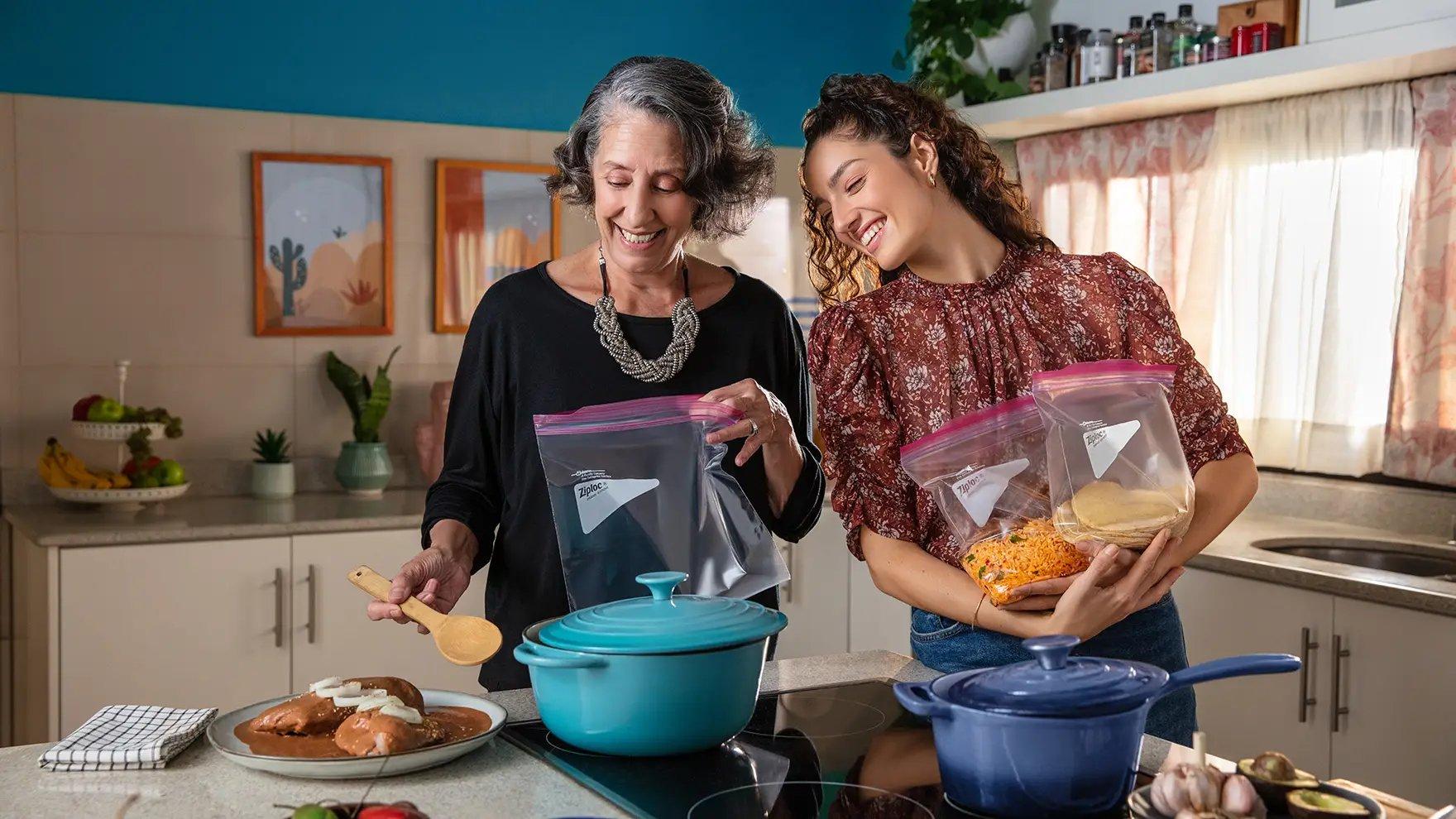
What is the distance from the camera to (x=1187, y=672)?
0.99 metres

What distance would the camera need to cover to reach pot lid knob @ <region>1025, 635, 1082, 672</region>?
3.21 feet

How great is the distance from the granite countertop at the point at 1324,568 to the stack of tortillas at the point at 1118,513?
4.04 ft

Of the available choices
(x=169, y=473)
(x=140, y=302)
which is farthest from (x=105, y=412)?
(x=140, y=302)

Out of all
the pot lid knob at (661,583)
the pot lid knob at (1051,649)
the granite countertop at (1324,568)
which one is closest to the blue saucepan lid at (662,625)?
the pot lid knob at (661,583)

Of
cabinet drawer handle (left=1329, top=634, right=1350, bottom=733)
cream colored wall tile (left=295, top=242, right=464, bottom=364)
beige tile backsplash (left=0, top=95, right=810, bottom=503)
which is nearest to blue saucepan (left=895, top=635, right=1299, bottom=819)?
cabinet drawer handle (left=1329, top=634, right=1350, bottom=733)

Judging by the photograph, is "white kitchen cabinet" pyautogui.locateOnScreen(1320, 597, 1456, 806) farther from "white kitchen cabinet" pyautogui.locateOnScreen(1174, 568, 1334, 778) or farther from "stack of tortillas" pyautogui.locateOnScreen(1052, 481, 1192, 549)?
"stack of tortillas" pyautogui.locateOnScreen(1052, 481, 1192, 549)

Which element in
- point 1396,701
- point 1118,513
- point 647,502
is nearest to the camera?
point 1118,513

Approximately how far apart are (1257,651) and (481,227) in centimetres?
220

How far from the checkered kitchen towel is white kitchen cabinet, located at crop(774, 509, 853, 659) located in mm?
2467

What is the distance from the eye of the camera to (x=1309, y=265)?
3135mm

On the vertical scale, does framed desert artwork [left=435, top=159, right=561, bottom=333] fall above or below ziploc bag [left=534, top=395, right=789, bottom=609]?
above

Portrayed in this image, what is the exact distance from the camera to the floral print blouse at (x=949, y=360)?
59.6 inches

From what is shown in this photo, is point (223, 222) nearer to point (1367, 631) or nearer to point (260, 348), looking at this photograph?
point (260, 348)

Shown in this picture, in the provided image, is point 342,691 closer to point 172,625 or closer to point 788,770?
point 788,770
